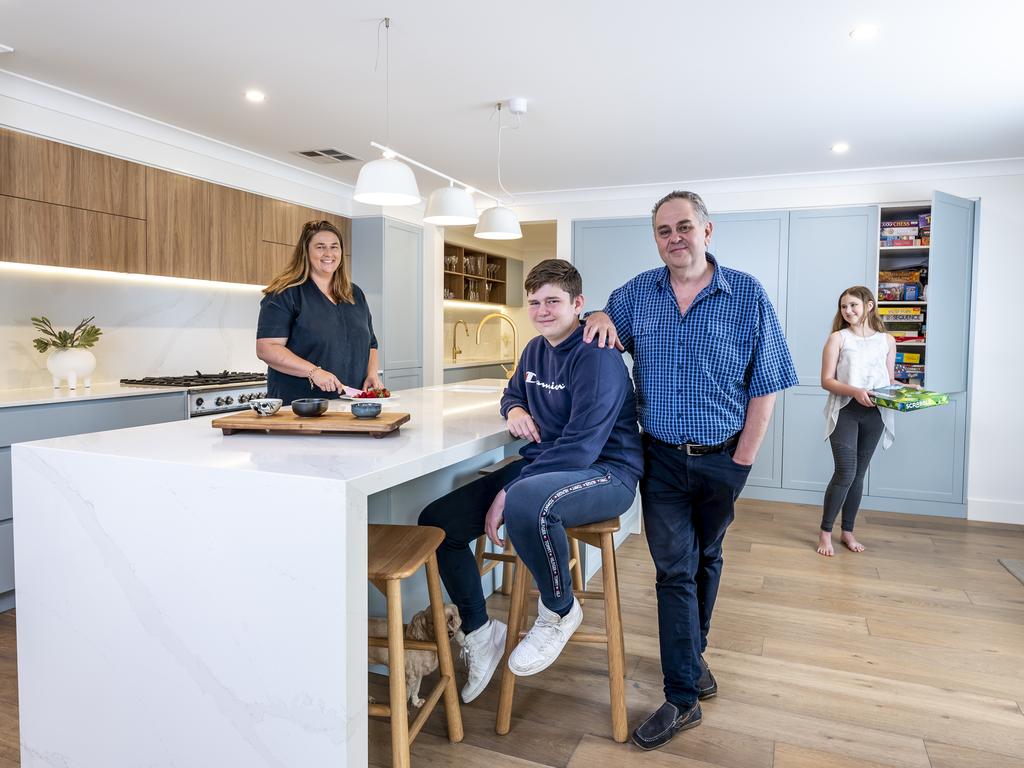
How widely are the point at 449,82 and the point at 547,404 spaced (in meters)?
1.95

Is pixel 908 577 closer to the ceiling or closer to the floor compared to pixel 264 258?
closer to the floor

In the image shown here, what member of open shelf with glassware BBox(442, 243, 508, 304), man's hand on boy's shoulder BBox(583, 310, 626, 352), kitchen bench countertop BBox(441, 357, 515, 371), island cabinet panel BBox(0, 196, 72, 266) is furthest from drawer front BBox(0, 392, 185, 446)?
open shelf with glassware BBox(442, 243, 508, 304)

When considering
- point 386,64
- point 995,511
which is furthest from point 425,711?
point 995,511

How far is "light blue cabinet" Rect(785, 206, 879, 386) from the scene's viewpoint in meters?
4.93

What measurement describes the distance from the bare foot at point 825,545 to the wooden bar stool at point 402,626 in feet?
8.50

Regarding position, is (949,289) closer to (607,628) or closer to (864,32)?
(864,32)

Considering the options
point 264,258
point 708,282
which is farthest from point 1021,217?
point 264,258

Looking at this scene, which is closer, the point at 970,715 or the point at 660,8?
the point at 970,715

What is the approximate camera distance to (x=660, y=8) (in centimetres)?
254

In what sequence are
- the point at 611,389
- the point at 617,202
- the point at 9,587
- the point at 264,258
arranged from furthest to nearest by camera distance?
the point at 617,202 → the point at 264,258 → the point at 9,587 → the point at 611,389

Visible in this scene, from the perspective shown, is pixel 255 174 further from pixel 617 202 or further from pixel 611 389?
pixel 611 389

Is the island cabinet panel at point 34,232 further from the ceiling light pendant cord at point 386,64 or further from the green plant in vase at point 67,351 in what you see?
the ceiling light pendant cord at point 386,64

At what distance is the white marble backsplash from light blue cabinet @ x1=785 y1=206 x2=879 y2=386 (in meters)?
3.92

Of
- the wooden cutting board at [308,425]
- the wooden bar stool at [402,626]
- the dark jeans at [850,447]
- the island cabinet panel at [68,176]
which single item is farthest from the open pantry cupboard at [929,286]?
the island cabinet panel at [68,176]
